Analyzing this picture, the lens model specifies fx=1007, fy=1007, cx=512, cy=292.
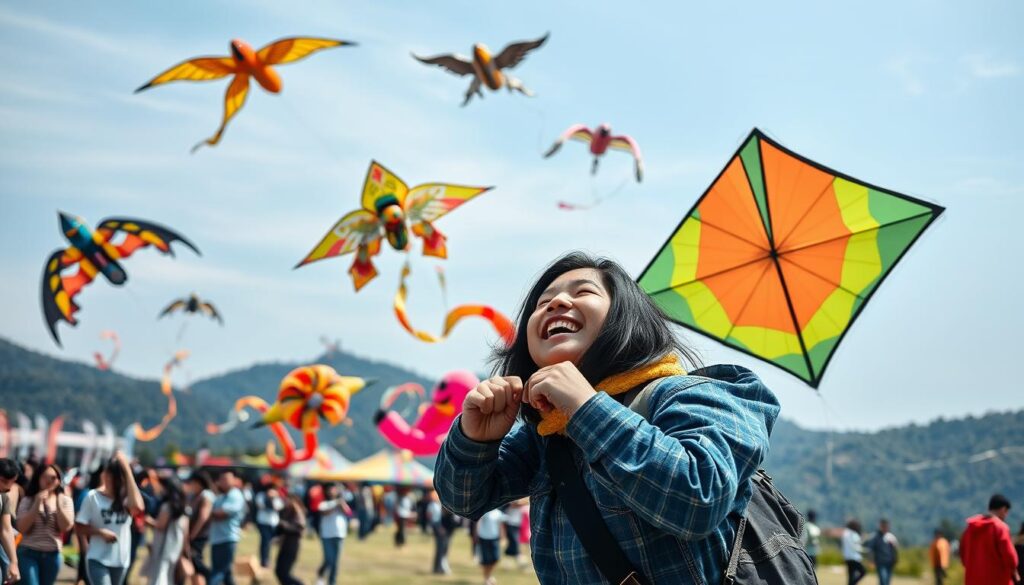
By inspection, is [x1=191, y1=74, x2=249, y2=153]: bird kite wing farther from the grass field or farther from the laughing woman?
the laughing woman

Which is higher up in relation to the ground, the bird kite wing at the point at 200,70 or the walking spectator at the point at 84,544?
the bird kite wing at the point at 200,70

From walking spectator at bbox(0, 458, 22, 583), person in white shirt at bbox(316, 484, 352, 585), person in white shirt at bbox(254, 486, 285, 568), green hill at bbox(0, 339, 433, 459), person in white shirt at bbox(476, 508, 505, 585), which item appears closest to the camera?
walking spectator at bbox(0, 458, 22, 583)

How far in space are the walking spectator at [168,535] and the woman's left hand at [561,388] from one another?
7.15m

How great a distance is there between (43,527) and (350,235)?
585 centimetres

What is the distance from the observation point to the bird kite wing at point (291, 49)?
11.4 m

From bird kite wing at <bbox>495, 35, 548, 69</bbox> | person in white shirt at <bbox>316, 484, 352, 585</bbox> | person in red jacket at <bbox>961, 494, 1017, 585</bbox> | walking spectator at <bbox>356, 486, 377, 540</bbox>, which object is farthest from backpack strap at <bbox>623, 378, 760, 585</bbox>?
walking spectator at <bbox>356, 486, 377, 540</bbox>

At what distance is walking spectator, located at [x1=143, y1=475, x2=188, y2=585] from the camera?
27.4 feet

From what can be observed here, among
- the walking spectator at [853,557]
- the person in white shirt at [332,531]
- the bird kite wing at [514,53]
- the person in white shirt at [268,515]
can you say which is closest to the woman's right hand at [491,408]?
the person in white shirt at [332,531]

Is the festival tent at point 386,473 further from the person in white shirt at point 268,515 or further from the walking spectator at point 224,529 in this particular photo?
the walking spectator at point 224,529

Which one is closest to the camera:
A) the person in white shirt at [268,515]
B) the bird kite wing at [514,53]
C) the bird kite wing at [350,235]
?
the bird kite wing at [350,235]

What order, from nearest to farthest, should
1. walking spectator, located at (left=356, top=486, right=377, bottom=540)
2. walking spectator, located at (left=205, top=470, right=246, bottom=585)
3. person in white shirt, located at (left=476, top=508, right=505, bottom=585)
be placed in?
walking spectator, located at (left=205, top=470, right=246, bottom=585), person in white shirt, located at (left=476, top=508, right=505, bottom=585), walking spectator, located at (left=356, top=486, right=377, bottom=540)

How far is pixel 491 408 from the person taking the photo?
7.02ft

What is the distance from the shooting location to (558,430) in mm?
2127

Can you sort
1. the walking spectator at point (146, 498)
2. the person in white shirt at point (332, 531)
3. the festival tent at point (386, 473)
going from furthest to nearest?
the festival tent at point (386, 473), the person in white shirt at point (332, 531), the walking spectator at point (146, 498)
